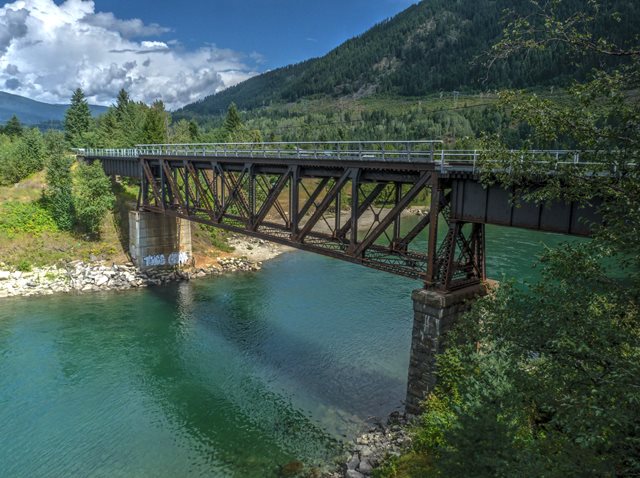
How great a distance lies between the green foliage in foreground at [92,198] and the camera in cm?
5016

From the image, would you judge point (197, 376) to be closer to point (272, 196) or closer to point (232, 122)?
point (272, 196)

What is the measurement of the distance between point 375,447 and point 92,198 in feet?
145

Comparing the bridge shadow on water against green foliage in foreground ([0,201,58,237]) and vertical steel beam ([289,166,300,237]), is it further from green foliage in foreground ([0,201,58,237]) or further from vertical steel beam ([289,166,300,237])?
green foliage in foreground ([0,201,58,237])

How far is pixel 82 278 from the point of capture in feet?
146

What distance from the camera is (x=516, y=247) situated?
2249 inches

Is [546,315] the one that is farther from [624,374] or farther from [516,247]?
[516,247]

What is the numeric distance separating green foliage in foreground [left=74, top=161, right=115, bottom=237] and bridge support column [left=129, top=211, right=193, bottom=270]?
194 inches

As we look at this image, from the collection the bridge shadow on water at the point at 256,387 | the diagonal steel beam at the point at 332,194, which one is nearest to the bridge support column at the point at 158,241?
the bridge shadow on water at the point at 256,387

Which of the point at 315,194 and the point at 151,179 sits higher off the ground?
the point at 315,194

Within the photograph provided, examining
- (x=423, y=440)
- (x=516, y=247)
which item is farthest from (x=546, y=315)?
(x=516, y=247)

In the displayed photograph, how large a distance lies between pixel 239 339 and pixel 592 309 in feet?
89.4

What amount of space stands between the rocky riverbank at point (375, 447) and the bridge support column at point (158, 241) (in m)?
34.0

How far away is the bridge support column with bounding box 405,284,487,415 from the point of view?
2000 cm

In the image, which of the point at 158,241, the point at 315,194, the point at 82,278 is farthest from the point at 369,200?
the point at 82,278
